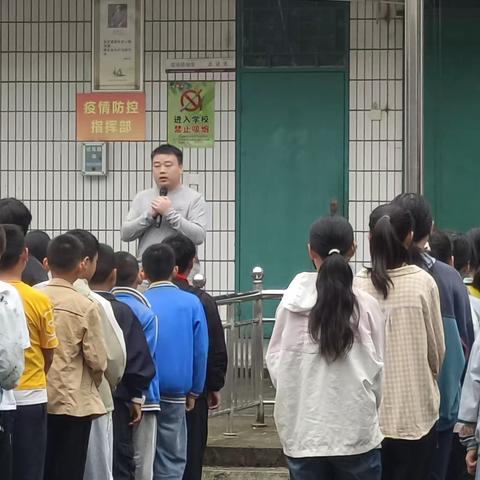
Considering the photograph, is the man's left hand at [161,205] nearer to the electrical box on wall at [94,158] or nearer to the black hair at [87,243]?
the black hair at [87,243]

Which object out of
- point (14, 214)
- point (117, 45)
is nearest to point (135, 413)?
point (14, 214)

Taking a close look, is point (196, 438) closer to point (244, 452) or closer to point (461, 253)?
point (244, 452)

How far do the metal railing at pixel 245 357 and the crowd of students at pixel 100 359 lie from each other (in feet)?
4.98

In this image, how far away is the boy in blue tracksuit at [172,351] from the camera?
759cm

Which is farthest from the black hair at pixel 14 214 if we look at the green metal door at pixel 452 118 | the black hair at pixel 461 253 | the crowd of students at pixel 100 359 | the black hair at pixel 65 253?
the green metal door at pixel 452 118

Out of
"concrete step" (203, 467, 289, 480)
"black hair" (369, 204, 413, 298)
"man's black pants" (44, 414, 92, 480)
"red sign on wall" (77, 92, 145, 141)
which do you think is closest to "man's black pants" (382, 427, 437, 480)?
"black hair" (369, 204, 413, 298)

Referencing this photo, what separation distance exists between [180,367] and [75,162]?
4841 mm

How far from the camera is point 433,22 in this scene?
11914 millimetres

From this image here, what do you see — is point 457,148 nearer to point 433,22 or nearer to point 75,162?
point 433,22

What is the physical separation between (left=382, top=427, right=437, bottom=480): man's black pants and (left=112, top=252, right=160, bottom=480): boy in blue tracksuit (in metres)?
1.52

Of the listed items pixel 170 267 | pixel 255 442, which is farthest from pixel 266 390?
pixel 170 267

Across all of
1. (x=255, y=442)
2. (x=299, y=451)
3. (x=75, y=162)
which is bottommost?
(x=255, y=442)

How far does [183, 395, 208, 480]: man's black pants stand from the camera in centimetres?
806

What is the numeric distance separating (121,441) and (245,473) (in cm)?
215
